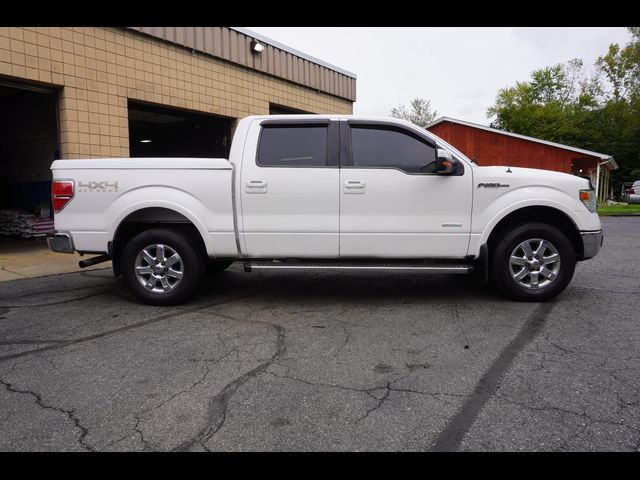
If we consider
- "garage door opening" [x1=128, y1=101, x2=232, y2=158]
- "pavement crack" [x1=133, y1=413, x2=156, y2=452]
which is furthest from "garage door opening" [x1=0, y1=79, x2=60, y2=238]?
"pavement crack" [x1=133, y1=413, x2=156, y2=452]

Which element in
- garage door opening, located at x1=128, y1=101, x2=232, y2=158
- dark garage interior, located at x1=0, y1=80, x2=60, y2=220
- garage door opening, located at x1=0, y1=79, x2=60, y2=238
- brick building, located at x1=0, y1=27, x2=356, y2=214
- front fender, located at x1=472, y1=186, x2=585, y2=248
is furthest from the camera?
garage door opening, located at x1=128, y1=101, x2=232, y2=158

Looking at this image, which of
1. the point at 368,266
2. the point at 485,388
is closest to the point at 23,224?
the point at 368,266

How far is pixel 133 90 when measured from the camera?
955 centimetres

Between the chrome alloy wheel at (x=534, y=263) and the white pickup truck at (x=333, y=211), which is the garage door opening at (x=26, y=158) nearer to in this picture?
the white pickup truck at (x=333, y=211)

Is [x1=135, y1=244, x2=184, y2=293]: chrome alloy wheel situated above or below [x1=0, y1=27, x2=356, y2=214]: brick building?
below

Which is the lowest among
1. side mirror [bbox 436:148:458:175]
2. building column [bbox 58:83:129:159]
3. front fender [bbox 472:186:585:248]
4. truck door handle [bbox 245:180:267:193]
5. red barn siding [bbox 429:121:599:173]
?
front fender [bbox 472:186:585:248]

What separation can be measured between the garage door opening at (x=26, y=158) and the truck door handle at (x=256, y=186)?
821 centimetres

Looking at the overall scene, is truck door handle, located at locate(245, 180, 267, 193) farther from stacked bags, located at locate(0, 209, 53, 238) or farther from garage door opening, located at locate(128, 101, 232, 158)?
stacked bags, located at locate(0, 209, 53, 238)

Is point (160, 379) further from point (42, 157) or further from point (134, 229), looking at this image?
point (42, 157)

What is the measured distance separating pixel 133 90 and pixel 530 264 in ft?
28.3

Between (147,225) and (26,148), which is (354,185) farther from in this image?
(26,148)

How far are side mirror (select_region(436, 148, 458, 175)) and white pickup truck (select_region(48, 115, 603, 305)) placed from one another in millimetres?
22

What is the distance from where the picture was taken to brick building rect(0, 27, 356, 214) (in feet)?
27.6
